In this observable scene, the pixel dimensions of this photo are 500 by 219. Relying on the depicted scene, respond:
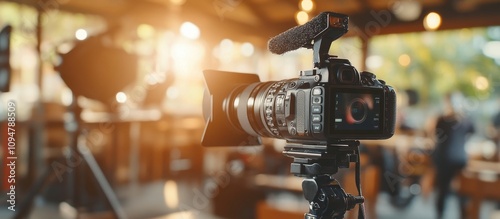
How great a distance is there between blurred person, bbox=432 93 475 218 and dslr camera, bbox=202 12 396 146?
3477mm

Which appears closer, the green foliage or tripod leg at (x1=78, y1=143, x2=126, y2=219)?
tripod leg at (x1=78, y1=143, x2=126, y2=219)

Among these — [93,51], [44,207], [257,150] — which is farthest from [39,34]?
[93,51]

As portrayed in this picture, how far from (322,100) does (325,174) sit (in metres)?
0.19

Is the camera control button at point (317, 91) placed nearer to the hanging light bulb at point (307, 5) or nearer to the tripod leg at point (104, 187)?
the tripod leg at point (104, 187)

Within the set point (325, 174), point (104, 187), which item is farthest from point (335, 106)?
point (104, 187)

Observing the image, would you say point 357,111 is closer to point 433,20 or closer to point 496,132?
point 433,20

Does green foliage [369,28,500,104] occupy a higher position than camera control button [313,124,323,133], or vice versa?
green foliage [369,28,500,104]

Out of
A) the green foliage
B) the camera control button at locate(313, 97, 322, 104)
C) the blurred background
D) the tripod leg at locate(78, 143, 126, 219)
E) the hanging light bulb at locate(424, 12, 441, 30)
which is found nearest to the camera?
the camera control button at locate(313, 97, 322, 104)

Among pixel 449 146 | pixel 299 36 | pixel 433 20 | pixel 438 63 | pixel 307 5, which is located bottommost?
pixel 449 146

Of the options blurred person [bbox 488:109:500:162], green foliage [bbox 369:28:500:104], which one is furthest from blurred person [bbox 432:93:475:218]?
green foliage [bbox 369:28:500:104]

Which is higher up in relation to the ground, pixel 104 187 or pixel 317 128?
pixel 317 128

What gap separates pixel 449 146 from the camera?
3.99 metres

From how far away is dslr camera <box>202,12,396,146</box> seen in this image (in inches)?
30.6

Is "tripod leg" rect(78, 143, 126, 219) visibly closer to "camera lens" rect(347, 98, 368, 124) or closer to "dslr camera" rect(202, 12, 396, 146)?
"dslr camera" rect(202, 12, 396, 146)
